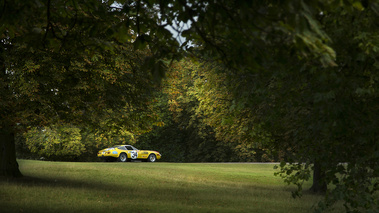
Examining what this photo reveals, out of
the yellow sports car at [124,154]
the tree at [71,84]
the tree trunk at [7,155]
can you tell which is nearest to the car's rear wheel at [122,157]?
the yellow sports car at [124,154]

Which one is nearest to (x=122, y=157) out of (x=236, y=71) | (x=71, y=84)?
(x=71, y=84)

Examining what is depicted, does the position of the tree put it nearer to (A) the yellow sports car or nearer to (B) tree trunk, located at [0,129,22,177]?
(B) tree trunk, located at [0,129,22,177]

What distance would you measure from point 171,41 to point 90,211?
285 inches

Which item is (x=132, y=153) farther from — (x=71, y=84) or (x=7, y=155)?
(x=71, y=84)

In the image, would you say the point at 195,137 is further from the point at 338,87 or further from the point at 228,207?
the point at 338,87

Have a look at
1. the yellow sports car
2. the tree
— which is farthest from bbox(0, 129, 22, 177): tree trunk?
the yellow sports car

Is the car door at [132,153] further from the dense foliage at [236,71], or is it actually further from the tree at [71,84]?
the tree at [71,84]

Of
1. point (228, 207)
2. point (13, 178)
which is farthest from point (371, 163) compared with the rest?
point (13, 178)

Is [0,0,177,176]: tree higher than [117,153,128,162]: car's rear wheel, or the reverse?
[0,0,177,176]: tree

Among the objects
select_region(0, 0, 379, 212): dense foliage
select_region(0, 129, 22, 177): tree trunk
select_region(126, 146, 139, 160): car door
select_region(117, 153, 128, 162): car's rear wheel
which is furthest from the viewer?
select_region(126, 146, 139, 160): car door

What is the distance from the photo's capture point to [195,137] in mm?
48688

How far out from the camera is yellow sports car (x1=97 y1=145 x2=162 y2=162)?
38062 millimetres

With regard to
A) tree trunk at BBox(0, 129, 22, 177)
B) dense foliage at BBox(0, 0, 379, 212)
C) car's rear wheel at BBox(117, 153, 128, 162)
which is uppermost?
dense foliage at BBox(0, 0, 379, 212)

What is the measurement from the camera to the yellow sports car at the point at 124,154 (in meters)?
38.1
